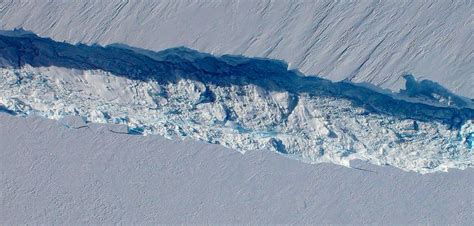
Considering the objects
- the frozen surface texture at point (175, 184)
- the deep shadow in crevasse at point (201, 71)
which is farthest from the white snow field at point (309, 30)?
the frozen surface texture at point (175, 184)

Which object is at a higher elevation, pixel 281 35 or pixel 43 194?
pixel 281 35

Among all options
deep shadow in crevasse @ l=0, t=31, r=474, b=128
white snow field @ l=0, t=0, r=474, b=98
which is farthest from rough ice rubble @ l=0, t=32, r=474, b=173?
white snow field @ l=0, t=0, r=474, b=98

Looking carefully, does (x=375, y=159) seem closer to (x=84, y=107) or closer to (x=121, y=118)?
(x=121, y=118)

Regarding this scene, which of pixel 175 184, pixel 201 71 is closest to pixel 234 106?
pixel 201 71

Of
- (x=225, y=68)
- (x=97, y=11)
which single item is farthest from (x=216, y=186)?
(x=97, y=11)

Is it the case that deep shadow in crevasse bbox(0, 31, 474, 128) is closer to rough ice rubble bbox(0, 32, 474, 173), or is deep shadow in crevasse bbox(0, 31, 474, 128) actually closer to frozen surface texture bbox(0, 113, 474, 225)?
rough ice rubble bbox(0, 32, 474, 173)
